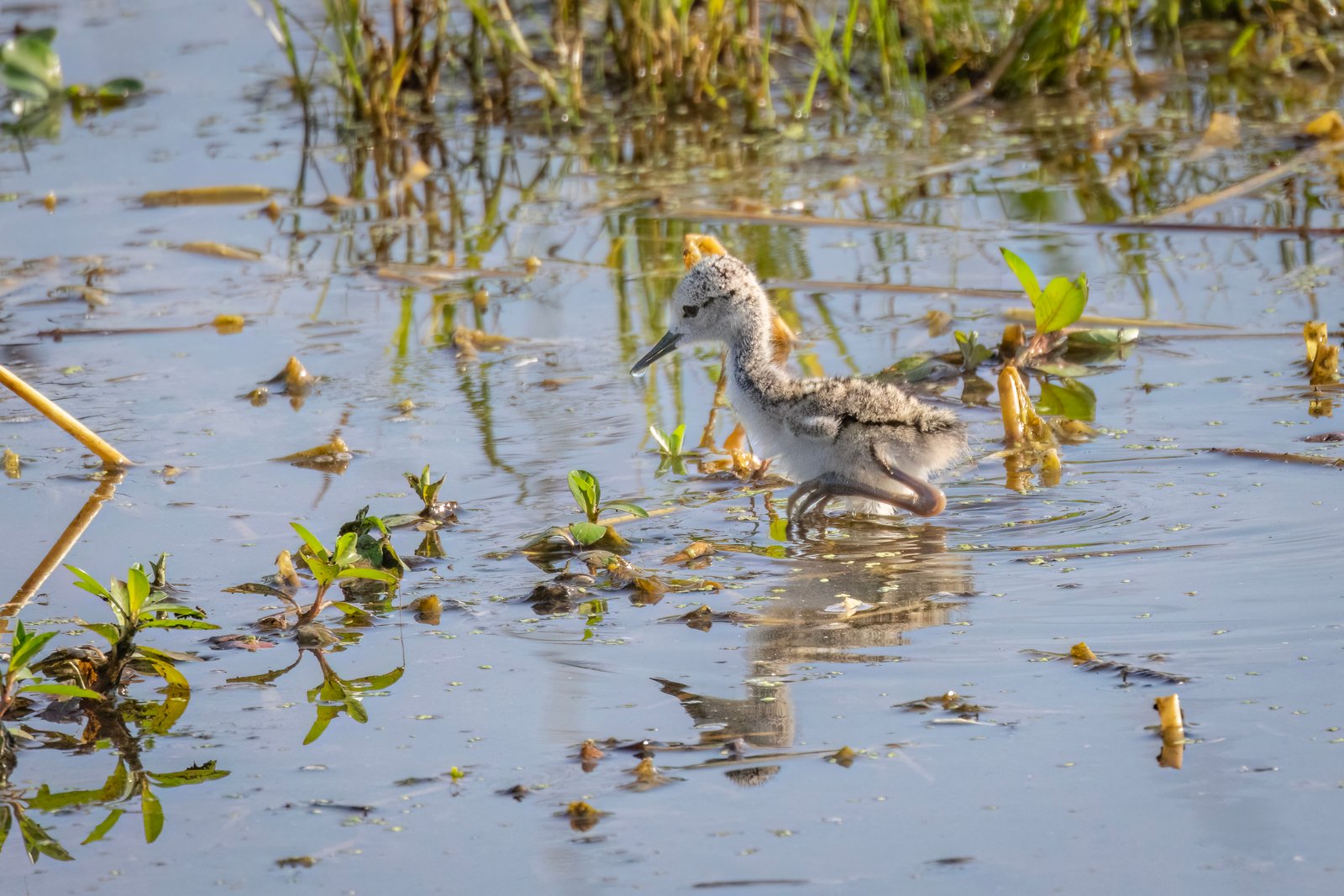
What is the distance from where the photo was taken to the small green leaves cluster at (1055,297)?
16.8 ft

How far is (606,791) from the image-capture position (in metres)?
3.02

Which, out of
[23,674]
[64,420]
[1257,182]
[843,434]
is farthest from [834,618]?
[1257,182]

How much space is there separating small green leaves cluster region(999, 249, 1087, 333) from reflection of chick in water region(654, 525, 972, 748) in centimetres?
102

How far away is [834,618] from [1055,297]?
177 cm

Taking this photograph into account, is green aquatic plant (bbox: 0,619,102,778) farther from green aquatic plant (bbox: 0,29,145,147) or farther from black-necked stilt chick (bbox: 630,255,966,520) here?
green aquatic plant (bbox: 0,29,145,147)

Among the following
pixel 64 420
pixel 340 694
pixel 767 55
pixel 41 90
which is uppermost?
pixel 767 55

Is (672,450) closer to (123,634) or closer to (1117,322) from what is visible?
(123,634)

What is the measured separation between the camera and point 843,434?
4.50m

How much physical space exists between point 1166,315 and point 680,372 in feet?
5.45

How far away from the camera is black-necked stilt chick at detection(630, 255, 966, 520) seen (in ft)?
14.5

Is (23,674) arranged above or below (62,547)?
above

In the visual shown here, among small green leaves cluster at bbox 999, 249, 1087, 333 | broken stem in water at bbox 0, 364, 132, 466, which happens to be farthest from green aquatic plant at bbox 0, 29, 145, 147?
small green leaves cluster at bbox 999, 249, 1087, 333

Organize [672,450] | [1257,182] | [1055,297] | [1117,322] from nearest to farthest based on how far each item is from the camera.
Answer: [672,450] < [1055,297] < [1117,322] < [1257,182]

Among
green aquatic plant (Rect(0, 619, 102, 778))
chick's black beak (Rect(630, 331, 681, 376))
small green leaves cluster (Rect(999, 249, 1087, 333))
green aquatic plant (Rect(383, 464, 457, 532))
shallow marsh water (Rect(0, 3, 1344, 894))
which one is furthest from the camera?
chick's black beak (Rect(630, 331, 681, 376))
